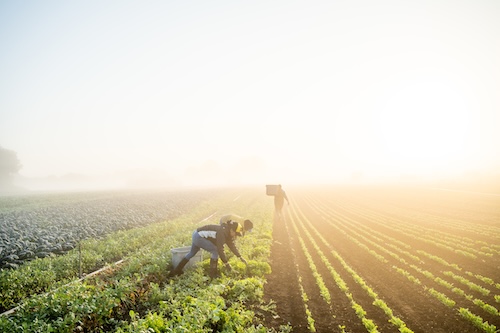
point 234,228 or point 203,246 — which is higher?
point 234,228

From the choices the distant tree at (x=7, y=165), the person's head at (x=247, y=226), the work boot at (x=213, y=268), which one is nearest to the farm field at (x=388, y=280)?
the work boot at (x=213, y=268)

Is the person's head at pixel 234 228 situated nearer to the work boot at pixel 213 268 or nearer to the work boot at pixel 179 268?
the work boot at pixel 213 268

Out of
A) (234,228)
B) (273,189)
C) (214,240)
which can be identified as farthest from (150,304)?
(273,189)

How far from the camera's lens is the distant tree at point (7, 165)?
102 m

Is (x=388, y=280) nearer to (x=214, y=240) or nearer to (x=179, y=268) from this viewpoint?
(x=214, y=240)

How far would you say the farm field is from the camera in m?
7.35

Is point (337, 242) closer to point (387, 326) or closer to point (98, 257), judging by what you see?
point (387, 326)

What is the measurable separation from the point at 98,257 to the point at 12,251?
418 centimetres

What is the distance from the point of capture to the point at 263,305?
827 cm

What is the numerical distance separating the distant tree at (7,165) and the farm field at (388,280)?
413 feet

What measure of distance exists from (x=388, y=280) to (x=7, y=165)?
13402cm

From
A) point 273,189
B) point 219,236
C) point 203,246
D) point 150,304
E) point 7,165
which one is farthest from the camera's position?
point 7,165

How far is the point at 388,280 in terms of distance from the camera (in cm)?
1034

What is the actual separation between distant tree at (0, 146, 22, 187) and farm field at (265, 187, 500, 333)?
12584 cm
